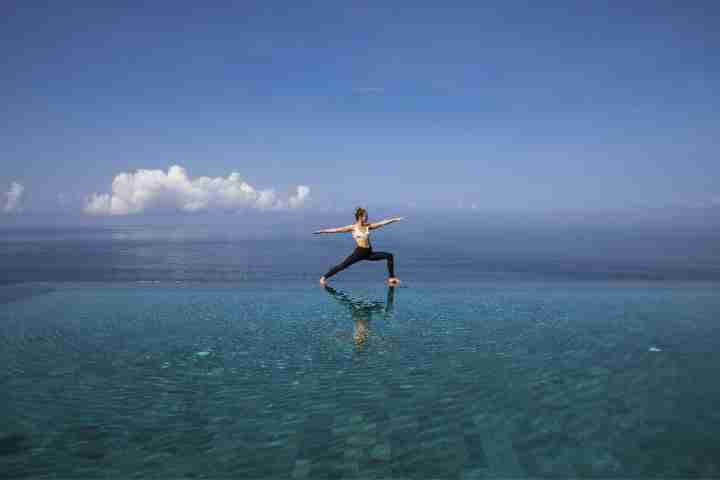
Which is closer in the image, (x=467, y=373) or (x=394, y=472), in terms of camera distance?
(x=394, y=472)

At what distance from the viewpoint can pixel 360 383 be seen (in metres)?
6.95

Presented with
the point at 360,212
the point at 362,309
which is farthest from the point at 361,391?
the point at 360,212

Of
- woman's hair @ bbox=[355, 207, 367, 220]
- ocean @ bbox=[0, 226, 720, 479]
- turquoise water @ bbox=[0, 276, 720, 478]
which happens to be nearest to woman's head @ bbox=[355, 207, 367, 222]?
woman's hair @ bbox=[355, 207, 367, 220]

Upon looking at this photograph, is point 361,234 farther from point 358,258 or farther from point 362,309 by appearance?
point 362,309

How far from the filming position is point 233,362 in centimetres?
797

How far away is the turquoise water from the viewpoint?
4.86 m

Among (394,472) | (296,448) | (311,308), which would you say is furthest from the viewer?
(311,308)

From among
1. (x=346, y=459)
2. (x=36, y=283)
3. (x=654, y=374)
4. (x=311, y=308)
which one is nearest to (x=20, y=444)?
(x=346, y=459)

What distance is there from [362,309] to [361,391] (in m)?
5.75

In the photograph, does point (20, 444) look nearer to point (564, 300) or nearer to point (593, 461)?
point (593, 461)

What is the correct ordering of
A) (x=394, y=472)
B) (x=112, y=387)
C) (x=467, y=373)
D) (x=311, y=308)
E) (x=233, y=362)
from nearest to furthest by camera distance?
1. (x=394, y=472)
2. (x=112, y=387)
3. (x=467, y=373)
4. (x=233, y=362)
5. (x=311, y=308)

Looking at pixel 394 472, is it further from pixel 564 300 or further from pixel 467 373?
pixel 564 300

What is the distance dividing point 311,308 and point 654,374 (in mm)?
7832

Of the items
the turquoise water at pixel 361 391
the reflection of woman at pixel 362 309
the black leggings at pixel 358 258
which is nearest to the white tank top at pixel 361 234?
the black leggings at pixel 358 258
